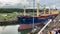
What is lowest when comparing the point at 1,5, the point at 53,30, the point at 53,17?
the point at 53,30

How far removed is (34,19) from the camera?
90.9 inches

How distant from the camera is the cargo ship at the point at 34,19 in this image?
2283mm

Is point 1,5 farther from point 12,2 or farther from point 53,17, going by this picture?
point 53,17

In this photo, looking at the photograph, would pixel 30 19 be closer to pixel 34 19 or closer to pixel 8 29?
pixel 34 19

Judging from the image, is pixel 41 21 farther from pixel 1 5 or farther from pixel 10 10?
pixel 1 5

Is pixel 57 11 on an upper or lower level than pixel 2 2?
lower

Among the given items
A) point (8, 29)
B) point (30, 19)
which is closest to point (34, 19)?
point (30, 19)

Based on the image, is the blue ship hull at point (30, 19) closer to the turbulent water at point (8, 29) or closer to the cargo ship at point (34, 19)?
the cargo ship at point (34, 19)

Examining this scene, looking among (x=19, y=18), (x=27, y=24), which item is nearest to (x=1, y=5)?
(x=19, y=18)

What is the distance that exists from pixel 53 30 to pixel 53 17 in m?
0.19

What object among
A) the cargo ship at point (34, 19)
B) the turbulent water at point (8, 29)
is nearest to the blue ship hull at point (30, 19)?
the cargo ship at point (34, 19)

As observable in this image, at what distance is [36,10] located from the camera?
2.31 m

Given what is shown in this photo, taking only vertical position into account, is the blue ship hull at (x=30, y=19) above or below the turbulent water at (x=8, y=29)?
above

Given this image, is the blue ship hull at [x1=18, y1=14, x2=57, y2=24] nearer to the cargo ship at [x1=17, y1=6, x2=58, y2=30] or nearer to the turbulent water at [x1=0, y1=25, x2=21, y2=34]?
the cargo ship at [x1=17, y1=6, x2=58, y2=30]
